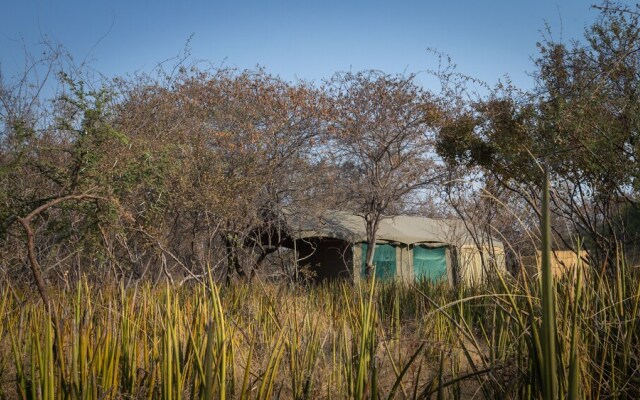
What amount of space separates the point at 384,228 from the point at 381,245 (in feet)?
1.49

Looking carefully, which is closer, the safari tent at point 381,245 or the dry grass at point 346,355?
the dry grass at point 346,355

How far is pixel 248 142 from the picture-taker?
472 inches

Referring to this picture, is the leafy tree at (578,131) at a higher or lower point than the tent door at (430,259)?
higher

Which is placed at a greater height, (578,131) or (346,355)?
(578,131)

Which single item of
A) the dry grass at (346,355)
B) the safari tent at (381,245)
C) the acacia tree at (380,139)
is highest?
the acacia tree at (380,139)

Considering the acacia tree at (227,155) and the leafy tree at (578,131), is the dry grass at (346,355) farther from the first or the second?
the acacia tree at (227,155)

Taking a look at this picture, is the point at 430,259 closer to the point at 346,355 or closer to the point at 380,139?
the point at 380,139

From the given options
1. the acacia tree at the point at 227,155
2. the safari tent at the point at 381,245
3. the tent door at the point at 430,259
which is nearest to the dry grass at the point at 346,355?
the acacia tree at the point at 227,155

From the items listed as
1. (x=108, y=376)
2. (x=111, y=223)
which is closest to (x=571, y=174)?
(x=111, y=223)

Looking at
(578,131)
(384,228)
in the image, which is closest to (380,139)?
(384,228)

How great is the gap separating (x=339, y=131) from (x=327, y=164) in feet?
3.03

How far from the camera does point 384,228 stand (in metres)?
15.9

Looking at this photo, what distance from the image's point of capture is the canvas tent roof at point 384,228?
Result: 526 inches

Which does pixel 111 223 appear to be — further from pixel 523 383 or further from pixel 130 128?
pixel 523 383
